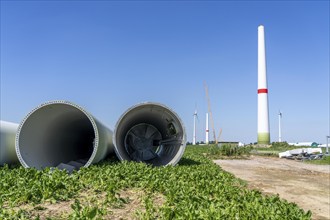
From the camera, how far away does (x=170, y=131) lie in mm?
15180

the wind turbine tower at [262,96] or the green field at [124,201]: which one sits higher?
the wind turbine tower at [262,96]

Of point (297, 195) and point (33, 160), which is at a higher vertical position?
point (33, 160)

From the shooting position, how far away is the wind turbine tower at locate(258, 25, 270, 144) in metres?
44.1

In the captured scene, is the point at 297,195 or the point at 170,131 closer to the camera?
the point at 297,195

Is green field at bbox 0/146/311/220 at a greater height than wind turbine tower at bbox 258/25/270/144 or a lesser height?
lesser

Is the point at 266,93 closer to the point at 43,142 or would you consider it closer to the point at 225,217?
the point at 43,142

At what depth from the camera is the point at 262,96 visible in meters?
44.0

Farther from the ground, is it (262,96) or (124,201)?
(262,96)

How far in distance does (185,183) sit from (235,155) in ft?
74.6

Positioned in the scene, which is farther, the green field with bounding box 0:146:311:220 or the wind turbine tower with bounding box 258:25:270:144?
the wind turbine tower with bounding box 258:25:270:144

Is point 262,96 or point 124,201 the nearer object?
point 124,201

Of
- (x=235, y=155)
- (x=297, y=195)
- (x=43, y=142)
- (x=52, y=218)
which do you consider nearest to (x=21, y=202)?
(x=52, y=218)

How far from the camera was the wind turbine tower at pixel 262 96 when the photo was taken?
1735 inches

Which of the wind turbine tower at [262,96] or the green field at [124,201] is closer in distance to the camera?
the green field at [124,201]
